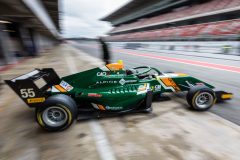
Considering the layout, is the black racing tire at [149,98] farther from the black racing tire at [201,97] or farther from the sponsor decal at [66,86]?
the sponsor decal at [66,86]

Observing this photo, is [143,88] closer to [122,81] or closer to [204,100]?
[122,81]

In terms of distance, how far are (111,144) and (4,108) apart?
3109 millimetres

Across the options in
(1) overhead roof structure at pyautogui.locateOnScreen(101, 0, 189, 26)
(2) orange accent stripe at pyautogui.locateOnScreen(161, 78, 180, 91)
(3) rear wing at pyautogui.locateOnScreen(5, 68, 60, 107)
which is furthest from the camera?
(1) overhead roof structure at pyautogui.locateOnScreen(101, 0, 189, 26)

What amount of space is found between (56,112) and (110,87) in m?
1.19

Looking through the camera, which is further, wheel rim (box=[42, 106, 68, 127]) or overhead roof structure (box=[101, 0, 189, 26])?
overhead roof structure (box=[101, 0, 189, 26])

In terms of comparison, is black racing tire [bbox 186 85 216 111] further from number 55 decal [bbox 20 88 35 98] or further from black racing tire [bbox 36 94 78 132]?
number 55 decal [bbox 20 88 35 98]

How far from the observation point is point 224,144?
277cm

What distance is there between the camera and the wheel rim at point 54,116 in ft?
10.3

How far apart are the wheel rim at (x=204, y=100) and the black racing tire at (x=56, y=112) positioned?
2540 mm

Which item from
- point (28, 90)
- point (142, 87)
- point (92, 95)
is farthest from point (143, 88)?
point (28, 90)

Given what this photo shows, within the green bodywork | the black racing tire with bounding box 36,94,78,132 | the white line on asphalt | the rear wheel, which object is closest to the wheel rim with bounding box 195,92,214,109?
the green bodywork

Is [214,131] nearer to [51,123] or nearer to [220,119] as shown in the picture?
[220,119]

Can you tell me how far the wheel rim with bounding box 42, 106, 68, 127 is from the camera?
3129 mm

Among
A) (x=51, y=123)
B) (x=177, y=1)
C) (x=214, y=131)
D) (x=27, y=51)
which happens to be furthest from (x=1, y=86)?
(x=177, y=1)
